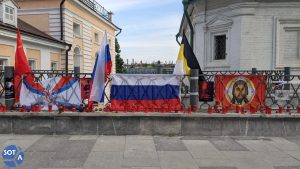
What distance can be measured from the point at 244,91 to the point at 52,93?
5317 mm

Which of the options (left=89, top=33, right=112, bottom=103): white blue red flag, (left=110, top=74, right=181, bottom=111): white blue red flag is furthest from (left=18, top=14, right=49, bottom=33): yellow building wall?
(left=110, top=74, right=181, bottom=111): white blue red flag

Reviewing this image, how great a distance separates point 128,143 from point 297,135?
4.46 m

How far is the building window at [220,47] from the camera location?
44.8 ft

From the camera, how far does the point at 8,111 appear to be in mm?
8328

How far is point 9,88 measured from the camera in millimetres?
8484

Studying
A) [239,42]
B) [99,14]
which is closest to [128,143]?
[239,42]

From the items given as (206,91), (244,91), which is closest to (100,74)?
(206,91)

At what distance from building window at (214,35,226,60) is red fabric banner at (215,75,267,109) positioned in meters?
5.25

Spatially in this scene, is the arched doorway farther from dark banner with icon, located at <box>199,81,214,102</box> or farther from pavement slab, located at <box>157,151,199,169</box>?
pavement slab, located at <box>157,151,199,169</box>

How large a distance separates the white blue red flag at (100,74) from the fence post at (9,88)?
2223 millimetres

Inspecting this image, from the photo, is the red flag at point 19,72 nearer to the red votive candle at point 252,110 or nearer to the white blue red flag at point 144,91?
the white blue red flag at point 144,91

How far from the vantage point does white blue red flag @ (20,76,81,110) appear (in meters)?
8.45

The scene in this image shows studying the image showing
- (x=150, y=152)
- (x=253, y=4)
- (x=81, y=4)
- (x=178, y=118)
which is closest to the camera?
(x=150, y=152)

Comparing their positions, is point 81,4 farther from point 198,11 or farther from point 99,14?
point 198,11
